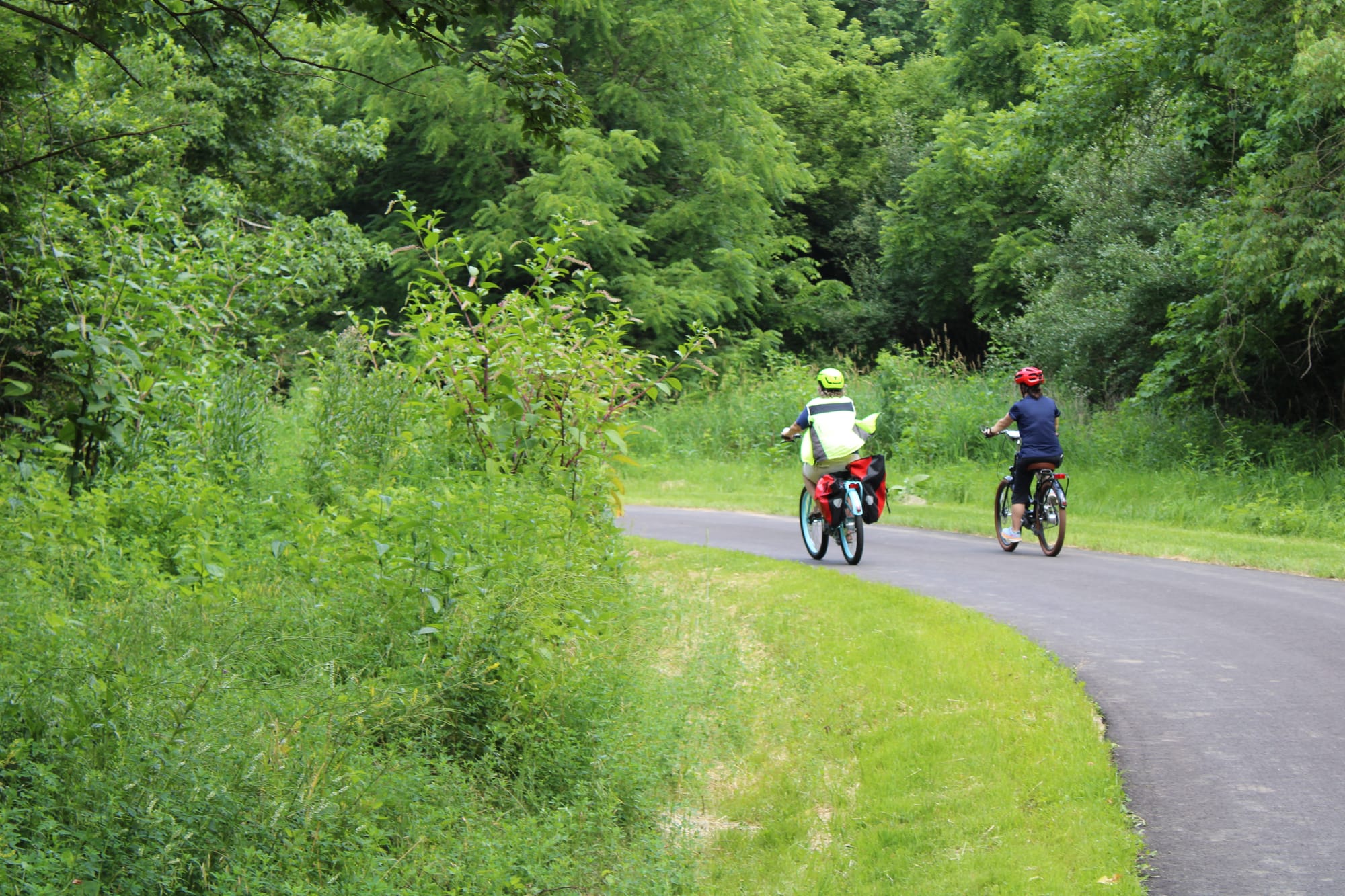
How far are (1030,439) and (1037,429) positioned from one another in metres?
0.13

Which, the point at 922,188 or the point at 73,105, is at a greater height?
the point at 922,188

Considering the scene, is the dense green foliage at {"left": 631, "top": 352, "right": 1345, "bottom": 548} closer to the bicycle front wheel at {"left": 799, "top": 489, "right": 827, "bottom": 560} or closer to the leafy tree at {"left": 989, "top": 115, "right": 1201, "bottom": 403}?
the leafy tree at {"left": 989, "top": 115, "right": 1201, "bottom": 403}

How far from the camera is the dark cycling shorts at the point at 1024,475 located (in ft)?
46.8

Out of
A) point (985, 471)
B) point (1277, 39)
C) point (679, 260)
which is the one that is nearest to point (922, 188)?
point (679, 260)

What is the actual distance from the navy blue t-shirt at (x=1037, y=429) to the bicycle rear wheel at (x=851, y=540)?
7.24 ft

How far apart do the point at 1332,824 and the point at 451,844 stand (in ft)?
12.2

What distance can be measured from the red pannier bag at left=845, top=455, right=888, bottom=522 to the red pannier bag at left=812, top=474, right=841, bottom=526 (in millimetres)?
75

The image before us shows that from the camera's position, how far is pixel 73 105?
14.6 m

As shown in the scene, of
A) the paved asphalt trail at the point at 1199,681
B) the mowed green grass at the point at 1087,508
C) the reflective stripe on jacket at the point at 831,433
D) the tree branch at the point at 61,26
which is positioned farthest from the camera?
the mowed green grass at the point at 1087,508

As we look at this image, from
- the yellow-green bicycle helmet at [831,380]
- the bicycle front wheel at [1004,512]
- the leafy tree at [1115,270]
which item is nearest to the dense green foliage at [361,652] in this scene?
the yellow-green bicycle helmet at [831,380]

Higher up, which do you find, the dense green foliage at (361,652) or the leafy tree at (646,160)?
the leafy tree at (646,160)

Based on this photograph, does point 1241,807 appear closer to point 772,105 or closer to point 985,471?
point 985,471

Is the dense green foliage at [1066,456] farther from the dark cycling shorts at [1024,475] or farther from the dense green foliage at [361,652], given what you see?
the dense green foliage at [361,652]

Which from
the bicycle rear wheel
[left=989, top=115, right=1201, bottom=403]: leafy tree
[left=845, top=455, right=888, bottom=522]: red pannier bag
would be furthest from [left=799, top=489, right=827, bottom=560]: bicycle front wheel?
[left=989, top=115, right=1201, bottom=403]: leafy tree
